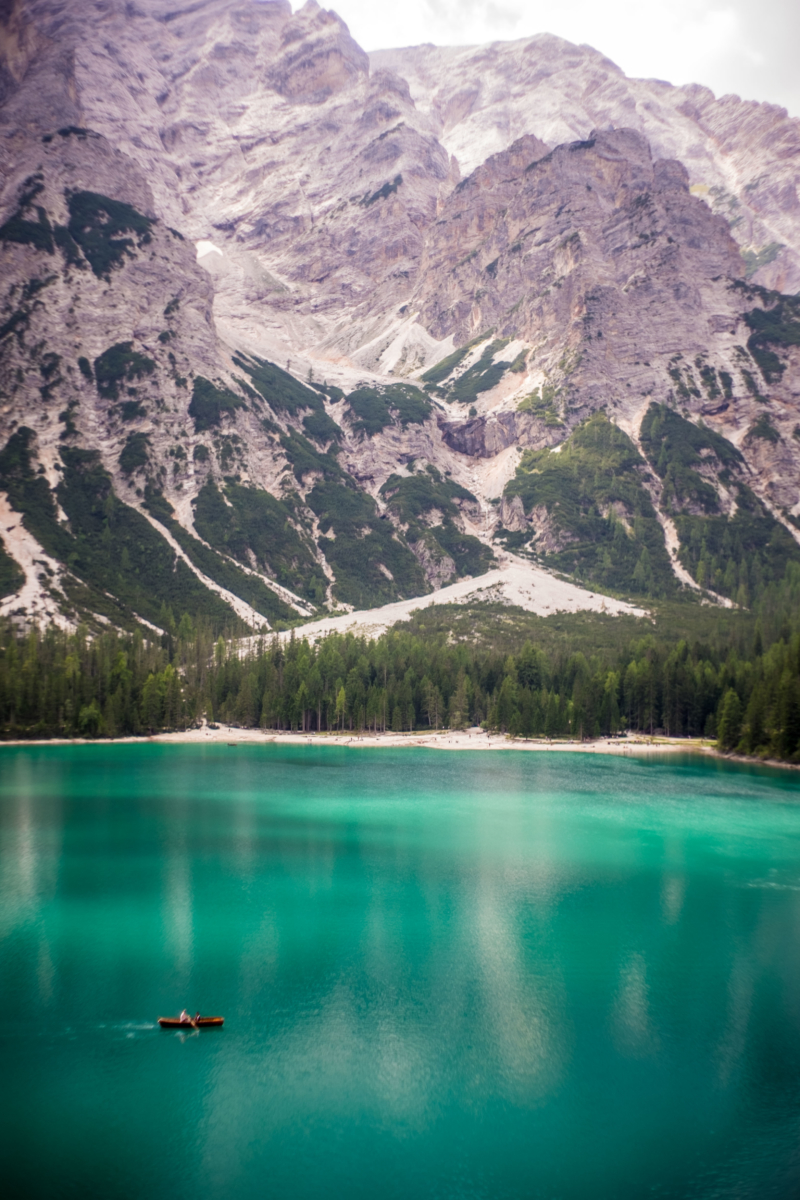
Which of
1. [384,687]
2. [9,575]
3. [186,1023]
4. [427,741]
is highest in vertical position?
[9,575]

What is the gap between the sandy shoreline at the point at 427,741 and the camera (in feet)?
382

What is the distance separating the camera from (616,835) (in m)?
63.0

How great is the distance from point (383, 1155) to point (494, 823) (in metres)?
44.5

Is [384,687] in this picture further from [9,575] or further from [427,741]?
[9,575]

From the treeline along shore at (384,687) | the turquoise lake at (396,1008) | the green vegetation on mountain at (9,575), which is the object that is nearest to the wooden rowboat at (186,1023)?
the turquoise lake at (396,1008)

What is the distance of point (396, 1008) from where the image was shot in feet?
102

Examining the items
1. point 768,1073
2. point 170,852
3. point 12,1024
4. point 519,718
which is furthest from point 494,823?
point 519,718

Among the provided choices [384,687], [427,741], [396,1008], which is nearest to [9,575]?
[384,687]

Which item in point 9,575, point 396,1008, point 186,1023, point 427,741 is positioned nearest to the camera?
point 186,1023

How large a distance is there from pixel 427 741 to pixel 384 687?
17728 mm

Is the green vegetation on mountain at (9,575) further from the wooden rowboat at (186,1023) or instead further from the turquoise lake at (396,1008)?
the wooden rowboat at (186,1023)

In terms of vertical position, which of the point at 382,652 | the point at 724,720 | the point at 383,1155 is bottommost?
the point at 383,1155

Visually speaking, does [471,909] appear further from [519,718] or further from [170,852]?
[519,718]

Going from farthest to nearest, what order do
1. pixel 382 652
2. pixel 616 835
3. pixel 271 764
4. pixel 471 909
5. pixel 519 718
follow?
pixel 382 652 → pixel 519 718 → pixel 271 764 → pixel 616 835 → pixel 471 909
